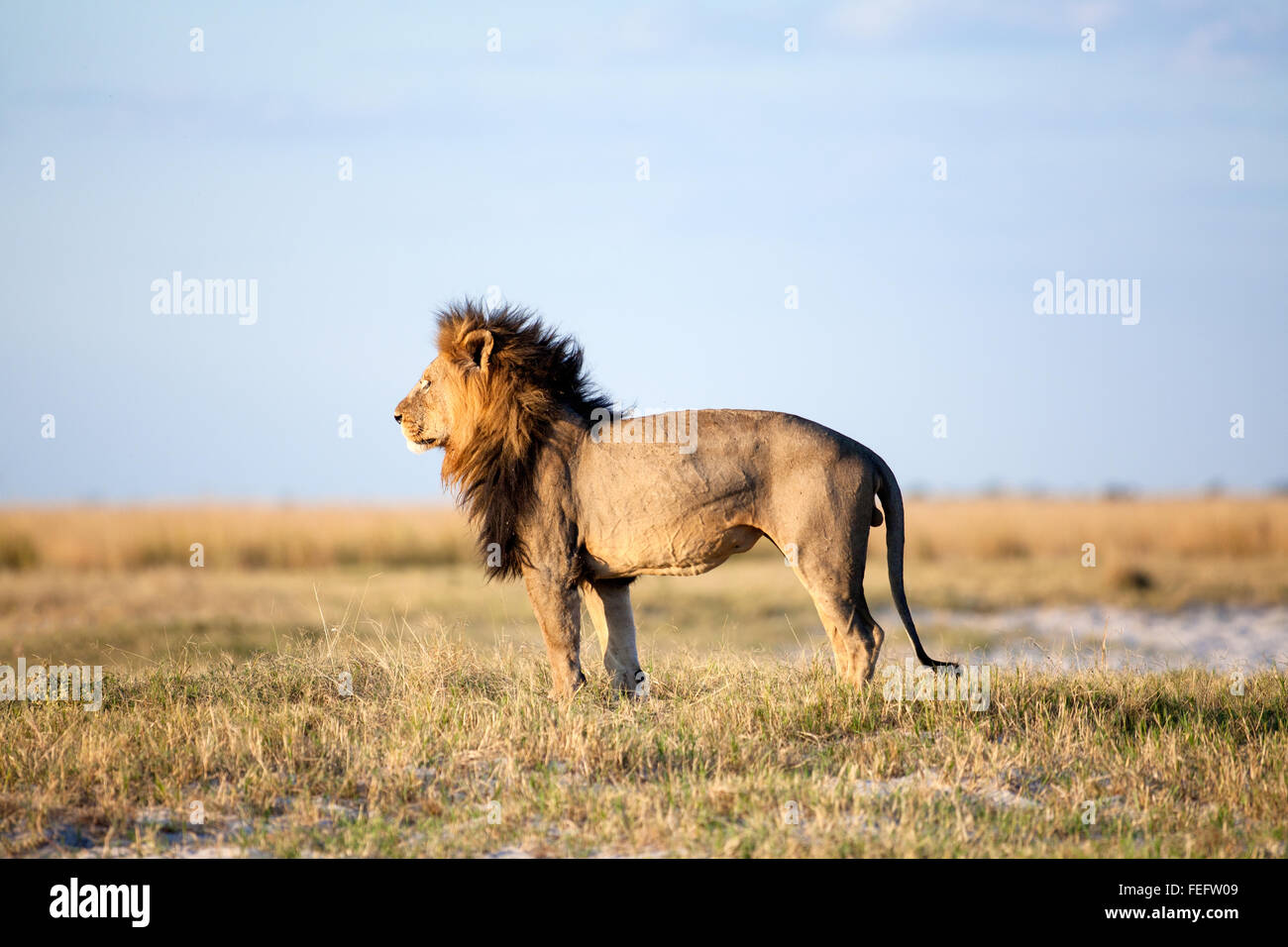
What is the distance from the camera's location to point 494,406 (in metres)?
7.55

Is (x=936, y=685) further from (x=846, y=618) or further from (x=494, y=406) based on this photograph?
(x=494, y=406)

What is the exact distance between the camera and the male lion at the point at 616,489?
283 inches

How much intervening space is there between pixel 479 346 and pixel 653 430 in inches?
47.7

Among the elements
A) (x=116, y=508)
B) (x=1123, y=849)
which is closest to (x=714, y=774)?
(x=1123, y=849)

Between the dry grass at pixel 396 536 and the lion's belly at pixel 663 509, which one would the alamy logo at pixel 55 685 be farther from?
the dry grass at pixel 396 536

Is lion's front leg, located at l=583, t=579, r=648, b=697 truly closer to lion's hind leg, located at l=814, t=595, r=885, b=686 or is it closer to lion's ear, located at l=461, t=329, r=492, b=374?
lion's hind leg, located at l=814, t=595, r=885, b=686

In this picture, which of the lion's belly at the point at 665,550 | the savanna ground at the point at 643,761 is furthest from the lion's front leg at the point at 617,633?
the lion's belly at the point at 665,550

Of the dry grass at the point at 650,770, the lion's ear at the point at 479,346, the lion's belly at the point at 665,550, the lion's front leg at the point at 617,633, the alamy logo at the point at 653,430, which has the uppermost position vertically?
the lion's ear at the point at 479,346

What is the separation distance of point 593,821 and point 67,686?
414 centimetres

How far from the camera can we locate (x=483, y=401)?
24.9 feet

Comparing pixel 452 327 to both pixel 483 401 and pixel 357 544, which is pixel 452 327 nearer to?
pixel 483 401
